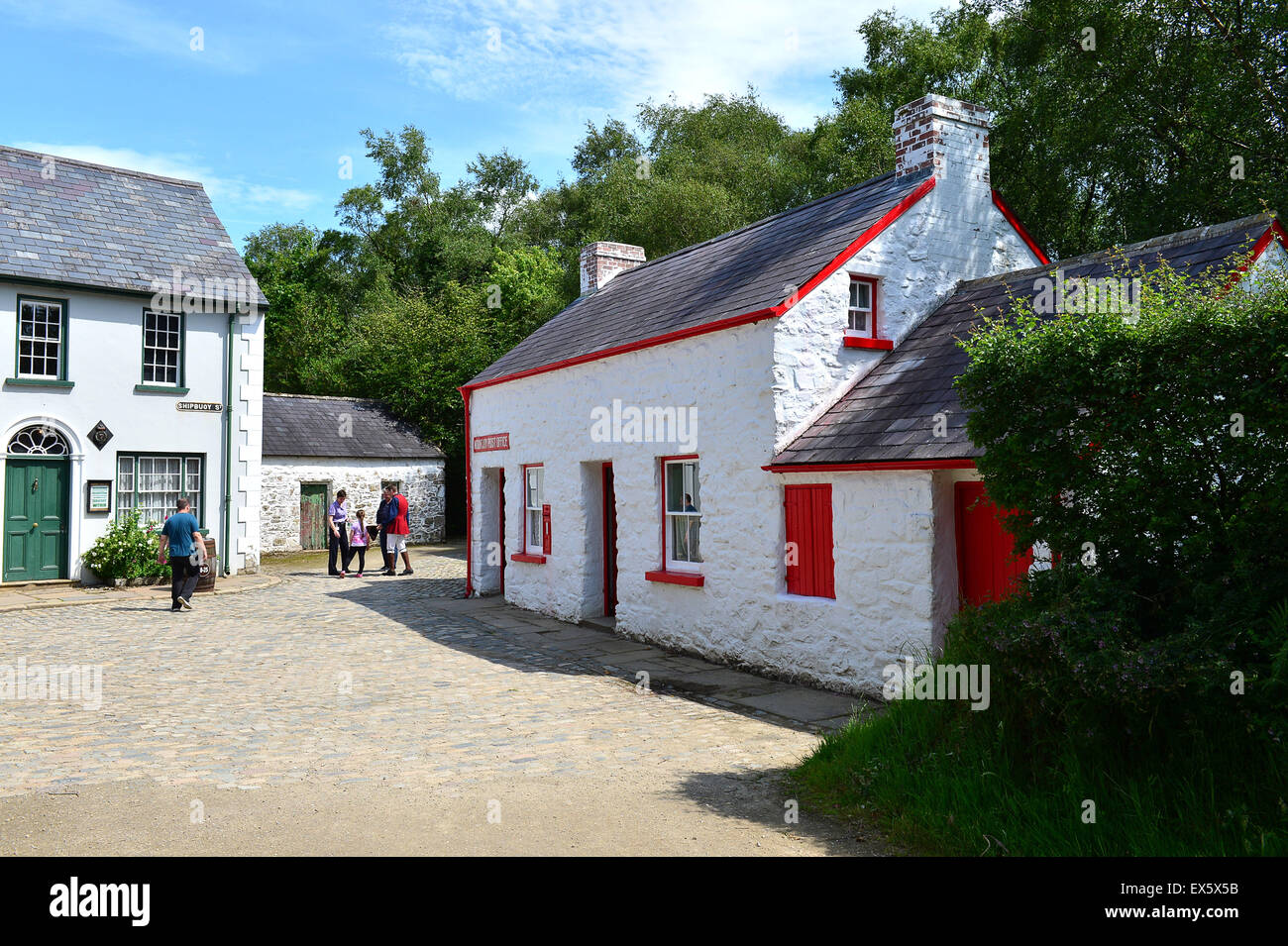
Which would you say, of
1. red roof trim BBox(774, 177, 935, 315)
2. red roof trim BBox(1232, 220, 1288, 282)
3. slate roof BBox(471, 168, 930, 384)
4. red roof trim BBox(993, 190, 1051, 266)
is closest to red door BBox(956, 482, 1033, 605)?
red roof trim BBox(774, 177, 935, 315)

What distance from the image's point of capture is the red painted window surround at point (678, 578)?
1112cm

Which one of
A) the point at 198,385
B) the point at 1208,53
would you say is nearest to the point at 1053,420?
the point at 1208,53

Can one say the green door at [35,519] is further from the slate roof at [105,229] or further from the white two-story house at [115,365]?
the slate roof at [105,229]

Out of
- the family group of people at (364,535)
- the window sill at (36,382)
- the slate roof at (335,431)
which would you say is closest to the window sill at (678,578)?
the family group of people at (364,535)

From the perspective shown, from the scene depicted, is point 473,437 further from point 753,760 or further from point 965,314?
point 753,760

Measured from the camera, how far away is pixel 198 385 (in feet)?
63.0

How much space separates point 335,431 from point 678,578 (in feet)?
62.0

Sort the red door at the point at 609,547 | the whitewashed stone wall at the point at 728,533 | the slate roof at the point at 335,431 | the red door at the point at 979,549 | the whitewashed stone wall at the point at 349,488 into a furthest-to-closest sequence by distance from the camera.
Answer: the slate roof at the point at 335,431 < the whitewashed stone wall at the point at 349,488 < the red door at the point at 609,547 < the whitewashed stone wall at the point at 728,533 < the red door at the point at 979,549

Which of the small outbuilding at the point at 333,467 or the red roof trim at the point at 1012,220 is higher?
the red roof trim at the point at 1012,220

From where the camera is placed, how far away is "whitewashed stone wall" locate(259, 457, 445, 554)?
25.5 m

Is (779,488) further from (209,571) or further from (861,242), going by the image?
(209,571)

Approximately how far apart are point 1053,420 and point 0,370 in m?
18.6

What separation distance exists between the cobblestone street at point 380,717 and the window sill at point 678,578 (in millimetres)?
941

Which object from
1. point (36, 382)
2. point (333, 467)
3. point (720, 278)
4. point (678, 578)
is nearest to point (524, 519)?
point (678, 578)
